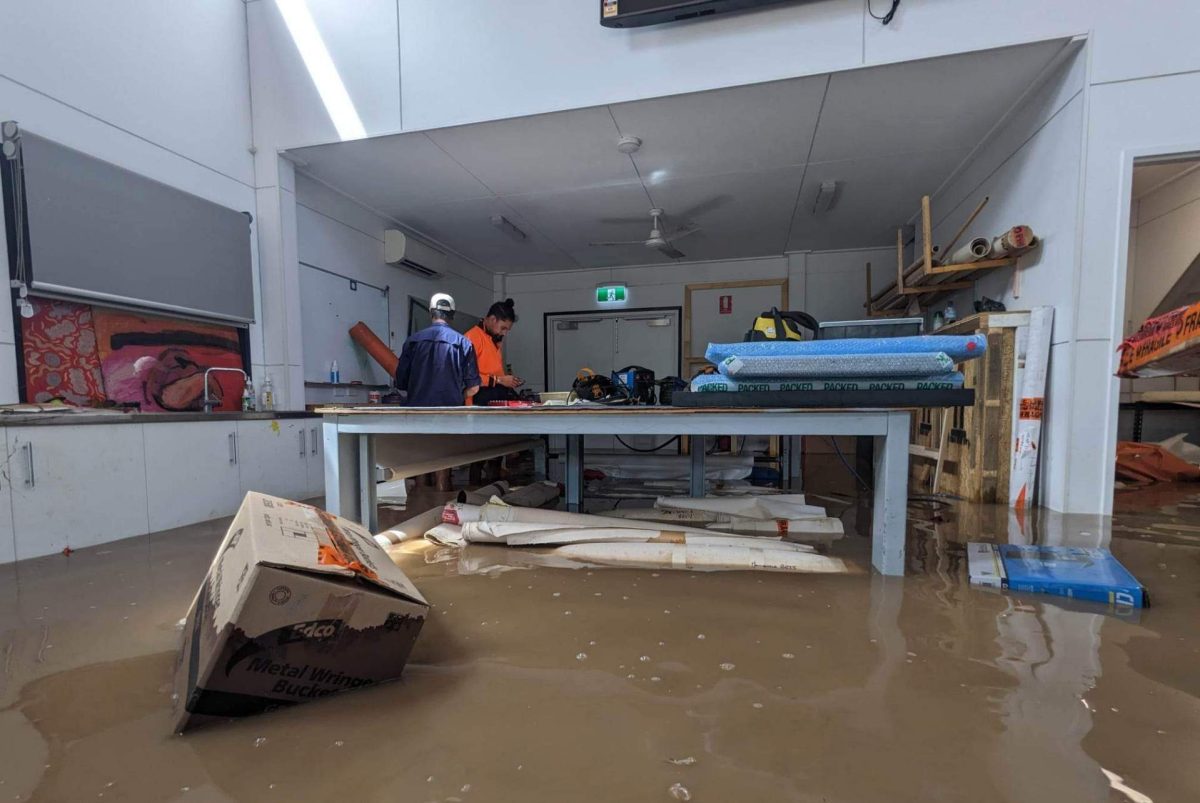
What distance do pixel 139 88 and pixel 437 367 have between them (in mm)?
2481

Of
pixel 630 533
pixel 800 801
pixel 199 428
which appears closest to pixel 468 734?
pixel 800 801

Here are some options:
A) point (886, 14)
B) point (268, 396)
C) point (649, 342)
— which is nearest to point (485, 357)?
point (268, 396)

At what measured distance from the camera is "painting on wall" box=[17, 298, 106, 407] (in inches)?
101

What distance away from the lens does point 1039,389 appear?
10.3ft

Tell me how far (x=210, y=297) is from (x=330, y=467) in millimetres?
2189

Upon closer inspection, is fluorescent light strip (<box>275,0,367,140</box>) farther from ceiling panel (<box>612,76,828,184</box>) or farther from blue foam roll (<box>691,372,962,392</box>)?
blue foam roll (<box>691,372,962,392</box>)

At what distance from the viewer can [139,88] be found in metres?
3.09

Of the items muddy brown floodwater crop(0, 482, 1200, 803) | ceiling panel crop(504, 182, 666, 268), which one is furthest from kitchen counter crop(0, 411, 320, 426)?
ceiling panel crop(504, 182, 666, 268)

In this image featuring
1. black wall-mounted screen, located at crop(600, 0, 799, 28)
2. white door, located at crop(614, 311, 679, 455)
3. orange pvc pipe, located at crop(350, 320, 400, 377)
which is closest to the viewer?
black wall-mounted screen, located at crop(600, 0, 799, 28)

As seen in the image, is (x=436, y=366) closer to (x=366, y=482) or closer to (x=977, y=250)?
(x=366, y=482)

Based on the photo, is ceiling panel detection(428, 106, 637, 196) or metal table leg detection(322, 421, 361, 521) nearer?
metal table leg detection(322, 421, 361, 521)

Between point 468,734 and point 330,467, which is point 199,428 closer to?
point 330,467

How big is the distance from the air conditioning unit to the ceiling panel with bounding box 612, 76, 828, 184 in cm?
260

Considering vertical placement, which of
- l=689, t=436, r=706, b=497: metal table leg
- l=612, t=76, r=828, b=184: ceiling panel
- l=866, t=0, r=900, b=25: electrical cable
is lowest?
l=689, t=436, r=706, b=497: metal table leg
